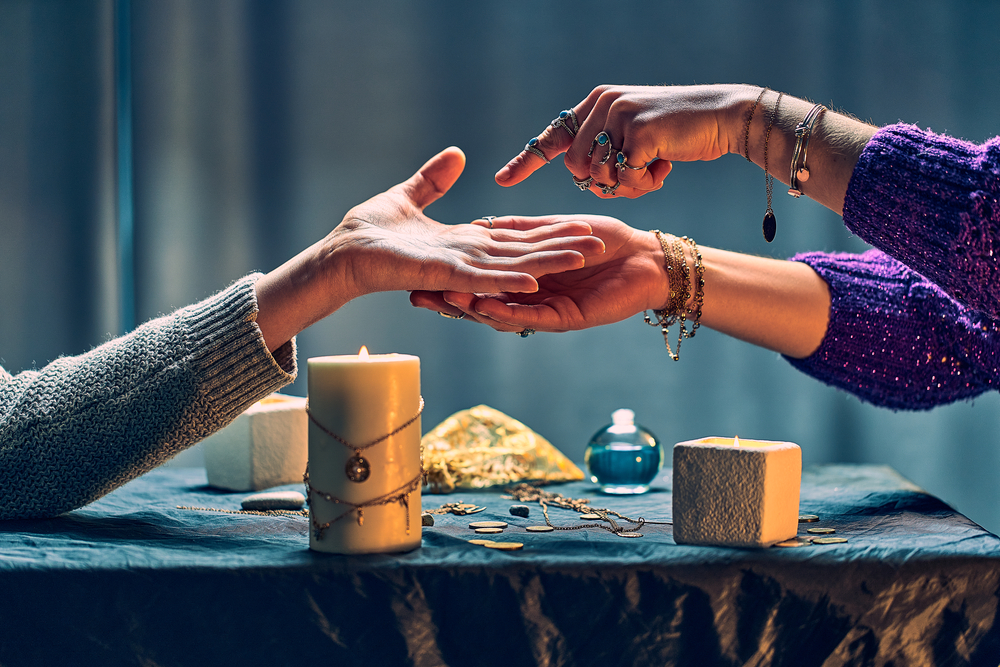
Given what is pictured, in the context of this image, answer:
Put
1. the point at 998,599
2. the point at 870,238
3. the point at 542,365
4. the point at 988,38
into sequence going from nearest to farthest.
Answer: the point at 998,599 → the point at 870,238 → the point at 988,38 → the point at 542,365

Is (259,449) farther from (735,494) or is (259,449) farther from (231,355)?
(735,494)

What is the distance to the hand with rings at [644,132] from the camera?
90 centimetres

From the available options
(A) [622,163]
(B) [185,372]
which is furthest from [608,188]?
(B) [185,372]

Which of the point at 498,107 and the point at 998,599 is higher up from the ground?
the point at 498,107

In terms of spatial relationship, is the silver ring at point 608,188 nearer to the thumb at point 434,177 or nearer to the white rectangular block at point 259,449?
the thumb at point 434,177

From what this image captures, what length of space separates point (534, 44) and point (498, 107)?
16cm

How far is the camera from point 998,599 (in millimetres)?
658

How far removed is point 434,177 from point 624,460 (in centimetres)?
46

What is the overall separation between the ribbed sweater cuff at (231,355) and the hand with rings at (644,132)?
378 millimetres

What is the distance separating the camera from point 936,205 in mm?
778

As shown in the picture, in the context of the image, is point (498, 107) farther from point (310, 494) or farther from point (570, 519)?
point (310, 494)

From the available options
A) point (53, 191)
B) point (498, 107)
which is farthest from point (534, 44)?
point (53, 191)

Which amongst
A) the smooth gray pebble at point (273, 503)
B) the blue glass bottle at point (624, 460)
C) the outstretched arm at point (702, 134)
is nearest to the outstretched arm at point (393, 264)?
the outstretched arm at point (702, 134)

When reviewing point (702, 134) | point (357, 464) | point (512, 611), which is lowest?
point (512, 611)
